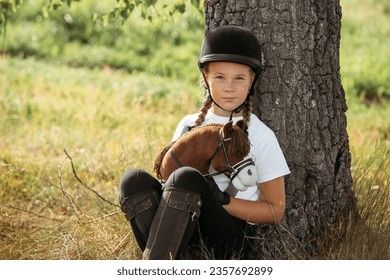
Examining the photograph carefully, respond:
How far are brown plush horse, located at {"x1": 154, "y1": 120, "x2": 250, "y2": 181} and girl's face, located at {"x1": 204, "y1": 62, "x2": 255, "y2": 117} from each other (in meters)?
0.15

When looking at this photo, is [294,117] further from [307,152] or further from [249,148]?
[249,148]

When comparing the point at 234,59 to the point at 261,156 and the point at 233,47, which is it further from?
the point at 261,156

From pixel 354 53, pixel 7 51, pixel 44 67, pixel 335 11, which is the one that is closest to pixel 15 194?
pixel 335 11

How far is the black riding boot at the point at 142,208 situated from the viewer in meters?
3.51

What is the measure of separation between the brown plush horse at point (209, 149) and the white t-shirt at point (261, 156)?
12 centimetres

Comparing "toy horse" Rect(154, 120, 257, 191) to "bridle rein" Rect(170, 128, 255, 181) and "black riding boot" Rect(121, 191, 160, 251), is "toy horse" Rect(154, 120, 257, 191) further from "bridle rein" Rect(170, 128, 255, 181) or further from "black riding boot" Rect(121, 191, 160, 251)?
"black riding boot" Rect(121, 191, 160, 251)

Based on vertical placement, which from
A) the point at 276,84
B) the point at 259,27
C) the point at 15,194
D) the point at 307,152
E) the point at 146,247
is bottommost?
the point at 15,194

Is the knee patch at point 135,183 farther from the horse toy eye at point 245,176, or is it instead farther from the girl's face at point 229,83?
the girl's face at point 229,83

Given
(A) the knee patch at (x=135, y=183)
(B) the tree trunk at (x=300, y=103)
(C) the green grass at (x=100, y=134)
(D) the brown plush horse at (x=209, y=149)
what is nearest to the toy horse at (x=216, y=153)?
(D) the brown plush horse at (x=209, y=149)

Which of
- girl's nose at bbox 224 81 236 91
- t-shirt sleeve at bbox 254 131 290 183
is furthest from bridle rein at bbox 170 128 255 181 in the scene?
girl's nose at bbox 224 81 236 91

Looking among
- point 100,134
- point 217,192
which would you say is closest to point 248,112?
point 217,192

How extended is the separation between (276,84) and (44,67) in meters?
6.16

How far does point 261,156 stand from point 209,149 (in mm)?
271

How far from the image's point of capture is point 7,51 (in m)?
10.6
